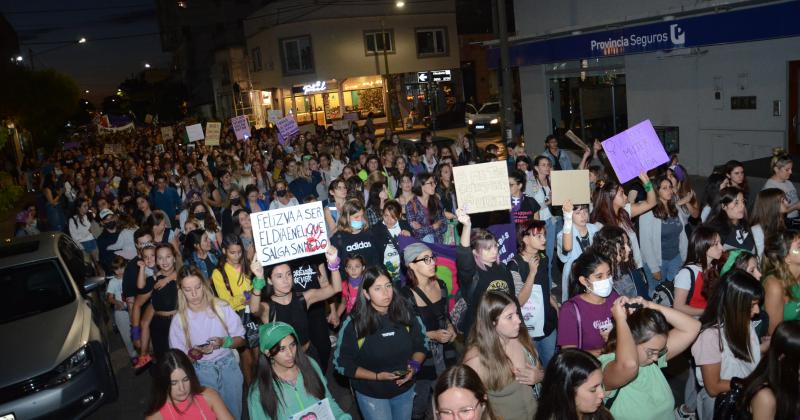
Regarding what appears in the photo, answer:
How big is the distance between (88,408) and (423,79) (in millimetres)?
40625

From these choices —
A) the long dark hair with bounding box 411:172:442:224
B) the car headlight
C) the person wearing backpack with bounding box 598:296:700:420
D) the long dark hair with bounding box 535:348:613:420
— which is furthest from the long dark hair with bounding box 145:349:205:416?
the long dark hair with bounding box 411:172:442:224

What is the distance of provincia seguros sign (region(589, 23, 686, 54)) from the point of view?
15.7 metres

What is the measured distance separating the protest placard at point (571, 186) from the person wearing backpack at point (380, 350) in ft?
10.0

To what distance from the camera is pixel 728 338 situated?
4.36 meters

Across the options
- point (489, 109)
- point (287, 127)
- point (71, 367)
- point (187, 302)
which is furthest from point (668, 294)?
point (489, 109)

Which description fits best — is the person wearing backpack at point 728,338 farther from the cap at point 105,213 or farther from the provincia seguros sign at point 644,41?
the provincia seguros sign at point 644,41

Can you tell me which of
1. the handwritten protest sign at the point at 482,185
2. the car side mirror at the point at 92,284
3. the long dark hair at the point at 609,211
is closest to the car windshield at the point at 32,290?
the car side mirror at the point at 92,284

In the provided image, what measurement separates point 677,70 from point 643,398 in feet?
49.4

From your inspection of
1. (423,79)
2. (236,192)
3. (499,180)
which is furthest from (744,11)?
(423,79)

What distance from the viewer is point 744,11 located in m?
14.2

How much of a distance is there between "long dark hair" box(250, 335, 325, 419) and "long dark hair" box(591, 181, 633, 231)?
167 inches

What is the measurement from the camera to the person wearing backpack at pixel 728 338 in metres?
4.30

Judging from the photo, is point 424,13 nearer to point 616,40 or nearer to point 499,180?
point 616,40

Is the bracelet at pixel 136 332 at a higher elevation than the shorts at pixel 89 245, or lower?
lower
